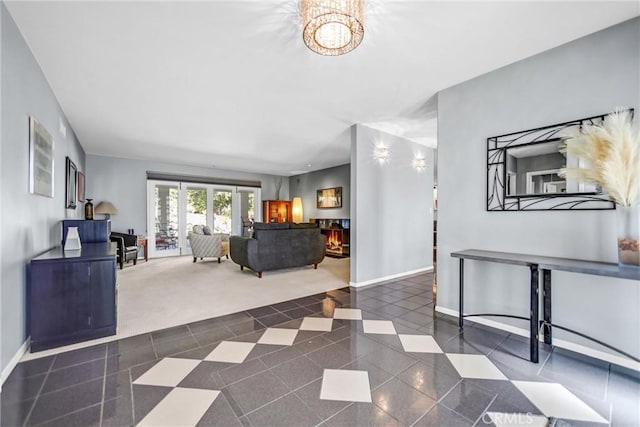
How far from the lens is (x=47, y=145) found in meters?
2.78

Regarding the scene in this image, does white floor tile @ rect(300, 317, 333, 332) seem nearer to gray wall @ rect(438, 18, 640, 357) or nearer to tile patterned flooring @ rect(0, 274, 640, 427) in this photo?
tile patterned flooring @ rect(0, 274, 640, 427)

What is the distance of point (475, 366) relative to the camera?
1.98 m

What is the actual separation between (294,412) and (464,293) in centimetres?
218

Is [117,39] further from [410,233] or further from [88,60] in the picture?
[410,233]

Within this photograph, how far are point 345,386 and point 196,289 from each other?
9.83 ft

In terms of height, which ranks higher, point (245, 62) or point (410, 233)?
point (245, 62)

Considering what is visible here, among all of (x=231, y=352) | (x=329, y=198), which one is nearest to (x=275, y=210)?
(x=329, y=198)

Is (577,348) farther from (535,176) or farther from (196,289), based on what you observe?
(196,289)

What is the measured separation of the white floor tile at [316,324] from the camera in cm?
263

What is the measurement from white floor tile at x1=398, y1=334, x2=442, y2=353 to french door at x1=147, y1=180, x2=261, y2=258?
6724 millimetres

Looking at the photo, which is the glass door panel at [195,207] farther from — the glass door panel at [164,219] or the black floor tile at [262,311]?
the black floor tile at [262,311]

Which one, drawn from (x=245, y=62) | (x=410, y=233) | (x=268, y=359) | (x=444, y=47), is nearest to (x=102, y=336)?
(x=268, y=359)

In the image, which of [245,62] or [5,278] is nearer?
[5,278]

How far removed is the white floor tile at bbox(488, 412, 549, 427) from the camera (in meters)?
1.42
